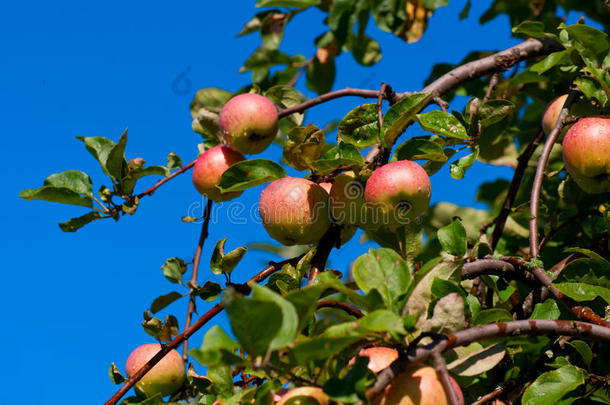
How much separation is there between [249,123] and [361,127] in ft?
0.95

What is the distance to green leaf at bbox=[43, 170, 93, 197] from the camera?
1662 millimetres

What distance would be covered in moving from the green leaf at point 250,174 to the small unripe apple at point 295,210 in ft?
0.09

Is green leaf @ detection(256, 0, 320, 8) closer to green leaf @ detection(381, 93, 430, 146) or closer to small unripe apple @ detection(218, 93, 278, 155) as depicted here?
small unripe apple @ detection(218, 93, 278, 155)

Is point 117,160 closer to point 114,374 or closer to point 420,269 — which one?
point 114,374

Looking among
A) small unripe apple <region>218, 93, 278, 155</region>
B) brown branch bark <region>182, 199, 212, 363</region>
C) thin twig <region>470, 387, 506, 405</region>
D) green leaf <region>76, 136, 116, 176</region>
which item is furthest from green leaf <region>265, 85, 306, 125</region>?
thin twig <region>470, 387, 506, 405</region>

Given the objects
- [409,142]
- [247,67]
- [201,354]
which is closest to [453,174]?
[409,142]

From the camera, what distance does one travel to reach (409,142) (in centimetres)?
133

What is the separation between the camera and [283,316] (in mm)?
774

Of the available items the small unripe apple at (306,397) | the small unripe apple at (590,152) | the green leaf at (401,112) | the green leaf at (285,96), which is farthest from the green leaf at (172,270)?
the small unripe apple at (590,152)

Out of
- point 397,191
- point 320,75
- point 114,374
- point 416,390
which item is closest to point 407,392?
point 416,390

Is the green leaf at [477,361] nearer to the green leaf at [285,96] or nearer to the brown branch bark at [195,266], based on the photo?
the brown branch bark at [195,266]

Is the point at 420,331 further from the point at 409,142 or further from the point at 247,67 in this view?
the point at 247,67

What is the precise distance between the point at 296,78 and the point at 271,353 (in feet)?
6.46

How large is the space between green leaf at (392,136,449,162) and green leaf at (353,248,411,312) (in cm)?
39
